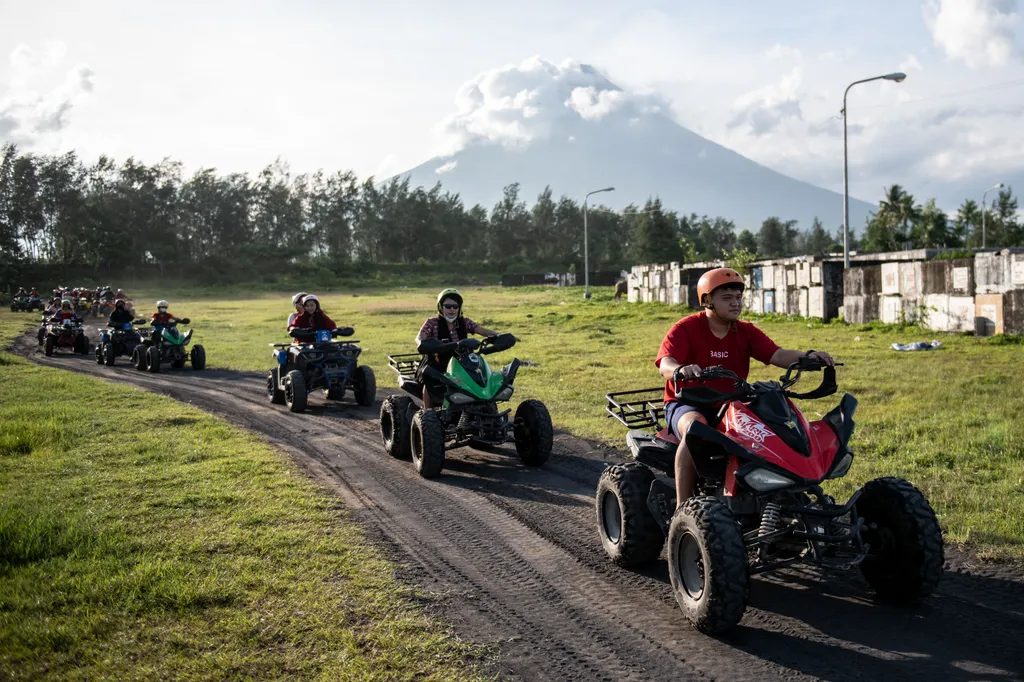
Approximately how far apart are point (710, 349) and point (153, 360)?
61.5 feet

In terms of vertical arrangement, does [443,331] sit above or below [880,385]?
above

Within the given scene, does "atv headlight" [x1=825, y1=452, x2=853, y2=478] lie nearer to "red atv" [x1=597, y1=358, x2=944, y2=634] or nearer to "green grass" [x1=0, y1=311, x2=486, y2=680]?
"red atv" [x1=597, y1=358, x2=944, y2=634]

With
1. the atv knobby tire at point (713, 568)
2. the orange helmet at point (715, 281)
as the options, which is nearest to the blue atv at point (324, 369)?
the orange helmet at point (715, 281)

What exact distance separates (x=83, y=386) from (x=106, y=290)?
35.3 meters

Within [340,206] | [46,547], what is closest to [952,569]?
[46,547]

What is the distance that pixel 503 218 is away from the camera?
386 feet

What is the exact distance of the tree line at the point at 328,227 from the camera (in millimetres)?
83938

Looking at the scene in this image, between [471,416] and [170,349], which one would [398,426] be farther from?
[170,349]

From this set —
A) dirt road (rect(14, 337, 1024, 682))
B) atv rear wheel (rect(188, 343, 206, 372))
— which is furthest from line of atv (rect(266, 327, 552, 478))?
atv rear wheel (rect(188, 343, 206, 372))

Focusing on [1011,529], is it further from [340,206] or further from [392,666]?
[340,206]

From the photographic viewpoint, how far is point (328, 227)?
110 meters

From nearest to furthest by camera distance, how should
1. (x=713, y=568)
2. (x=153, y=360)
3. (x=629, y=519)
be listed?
1. (x=713, y=568)
2. (x=629, y=519)
3. (x=153, y=360)

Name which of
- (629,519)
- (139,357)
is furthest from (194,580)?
(139,357)

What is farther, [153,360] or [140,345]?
[140,345]
